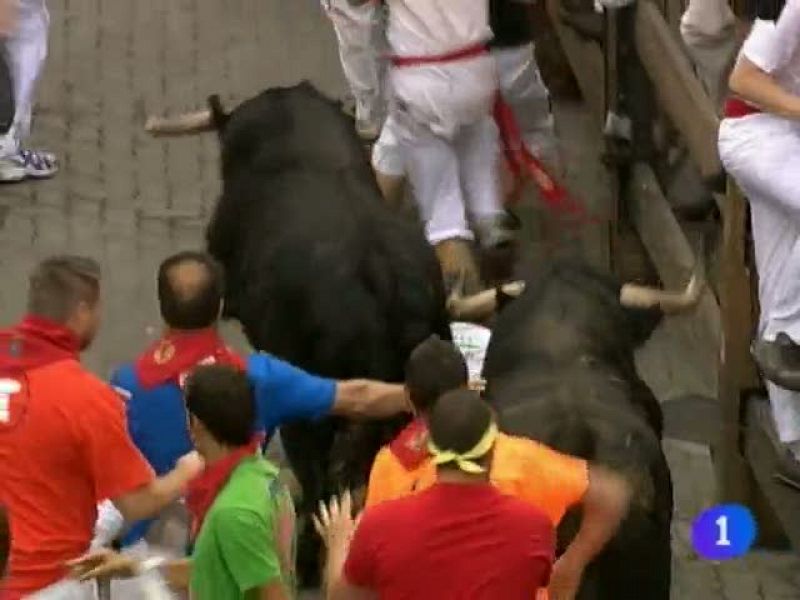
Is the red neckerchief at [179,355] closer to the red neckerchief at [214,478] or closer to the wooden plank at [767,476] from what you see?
the red neckerchief at [214,478]

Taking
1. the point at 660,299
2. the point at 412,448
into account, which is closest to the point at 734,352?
the point at 660,299

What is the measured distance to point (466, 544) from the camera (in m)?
5.25

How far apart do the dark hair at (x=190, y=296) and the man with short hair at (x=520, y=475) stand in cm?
76

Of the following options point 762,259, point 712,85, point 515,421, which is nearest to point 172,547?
point 515,421

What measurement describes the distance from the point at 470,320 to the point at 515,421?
1.33 metres

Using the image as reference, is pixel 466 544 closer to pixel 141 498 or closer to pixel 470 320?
pixel 141 498

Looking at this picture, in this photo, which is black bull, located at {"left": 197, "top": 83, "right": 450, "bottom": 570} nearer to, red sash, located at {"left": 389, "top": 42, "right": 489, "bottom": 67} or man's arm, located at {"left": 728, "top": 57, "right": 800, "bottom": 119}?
red sash, located at {"left": 389, "top": 42, "right": 489, "bottom": 67}

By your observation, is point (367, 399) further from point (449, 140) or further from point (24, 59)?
point (24, 59)

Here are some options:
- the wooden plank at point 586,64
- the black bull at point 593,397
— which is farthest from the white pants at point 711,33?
the wooden plank at point 586,64

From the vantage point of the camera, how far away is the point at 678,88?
901cm

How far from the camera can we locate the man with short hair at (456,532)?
17.2ft

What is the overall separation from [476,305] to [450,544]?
8.80 ft

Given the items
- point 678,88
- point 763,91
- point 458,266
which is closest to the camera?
point 763,91

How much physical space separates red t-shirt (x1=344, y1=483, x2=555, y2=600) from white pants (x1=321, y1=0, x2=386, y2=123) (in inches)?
175
